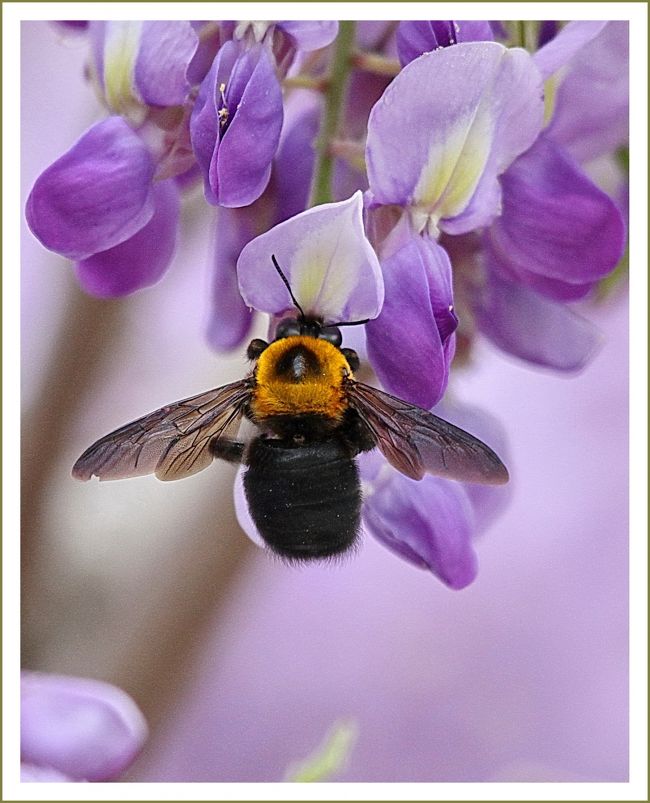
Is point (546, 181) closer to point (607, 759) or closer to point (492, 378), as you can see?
point (492, 378)

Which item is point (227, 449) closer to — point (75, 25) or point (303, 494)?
point (303, 494)

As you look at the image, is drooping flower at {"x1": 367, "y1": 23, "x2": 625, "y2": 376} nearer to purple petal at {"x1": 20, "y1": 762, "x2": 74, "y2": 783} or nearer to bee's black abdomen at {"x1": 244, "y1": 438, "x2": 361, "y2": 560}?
bee's black abdomen at {"x1": 244, "y1": 438, "x2": 361, "y2": 560}

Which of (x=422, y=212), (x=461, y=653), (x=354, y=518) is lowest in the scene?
(x=461, y=653)

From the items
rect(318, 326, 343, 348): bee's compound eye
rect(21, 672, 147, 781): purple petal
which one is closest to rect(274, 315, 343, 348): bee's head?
rect(318, 326, 343, 348): bee's compound eye

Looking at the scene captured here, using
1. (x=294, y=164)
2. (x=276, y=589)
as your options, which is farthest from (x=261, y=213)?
(x=276, y=589)

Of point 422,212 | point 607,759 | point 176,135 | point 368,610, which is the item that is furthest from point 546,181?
point 368,610

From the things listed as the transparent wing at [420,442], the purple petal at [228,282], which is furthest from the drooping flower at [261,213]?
the transparent wing at [420,442]

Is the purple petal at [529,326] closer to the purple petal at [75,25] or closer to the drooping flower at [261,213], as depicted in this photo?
the drooping flower at [261,213]
